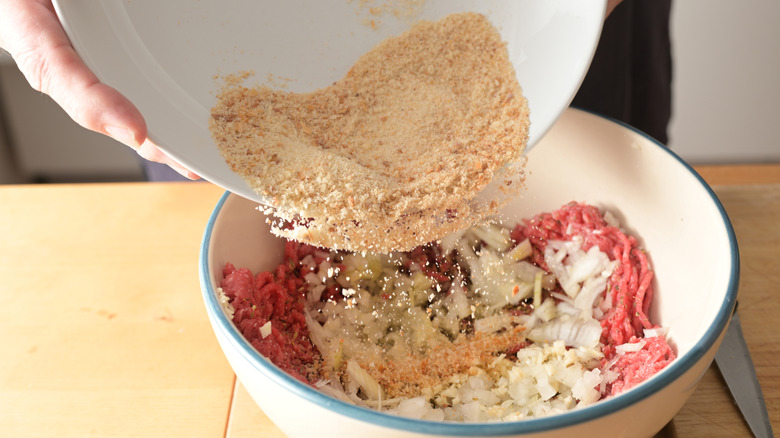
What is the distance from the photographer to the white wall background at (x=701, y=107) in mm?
2977

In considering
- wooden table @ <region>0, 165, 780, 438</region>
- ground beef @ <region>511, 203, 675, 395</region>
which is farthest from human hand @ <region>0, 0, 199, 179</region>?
ground beef @ <region>511, 203, 675, 395</region>

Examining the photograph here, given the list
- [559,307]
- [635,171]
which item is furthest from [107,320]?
[635,171]

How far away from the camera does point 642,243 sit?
4.12ft

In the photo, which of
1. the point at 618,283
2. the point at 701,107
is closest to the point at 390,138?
the point at 618,283

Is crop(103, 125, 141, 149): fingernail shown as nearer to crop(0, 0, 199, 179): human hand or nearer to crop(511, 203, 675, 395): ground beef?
crop(0, 0, 199, 179): human hand

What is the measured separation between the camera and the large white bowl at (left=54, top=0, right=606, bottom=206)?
96 cm

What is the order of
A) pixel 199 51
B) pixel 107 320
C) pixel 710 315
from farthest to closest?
1. pixel 107 320
2. pixel 199 51
3. pixel 710 315

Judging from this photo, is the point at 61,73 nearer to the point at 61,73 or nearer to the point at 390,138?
the point at 61,73

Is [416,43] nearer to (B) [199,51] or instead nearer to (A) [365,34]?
(A) [365,34]

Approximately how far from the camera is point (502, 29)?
118cm

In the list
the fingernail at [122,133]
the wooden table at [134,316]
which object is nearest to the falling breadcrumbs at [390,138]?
the fingernail at [122,133]

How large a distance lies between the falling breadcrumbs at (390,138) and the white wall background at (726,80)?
2159mm

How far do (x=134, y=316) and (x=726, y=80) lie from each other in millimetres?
2911

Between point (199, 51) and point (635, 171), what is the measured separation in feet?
2.71
